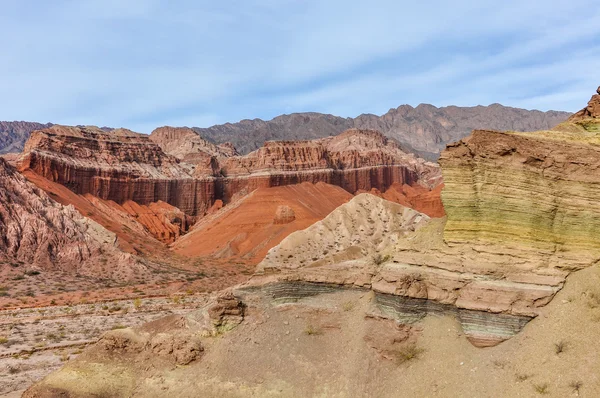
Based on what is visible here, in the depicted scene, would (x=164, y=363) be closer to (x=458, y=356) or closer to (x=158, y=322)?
(x=158, y=322)

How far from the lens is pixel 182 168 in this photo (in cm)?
10156

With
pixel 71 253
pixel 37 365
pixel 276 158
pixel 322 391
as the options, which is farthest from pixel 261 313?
pixel 276 158

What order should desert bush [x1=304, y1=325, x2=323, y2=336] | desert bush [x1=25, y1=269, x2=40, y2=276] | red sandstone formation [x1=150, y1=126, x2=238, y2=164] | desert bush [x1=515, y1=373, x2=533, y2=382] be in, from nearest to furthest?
1. desert bush [x1=515, y1=373, x2=533, y2=382]
2. desert bush [x1=304, y1=325, x2=323, y2=336]
3. desert bush [x1=25, y1=269, x2=40, y2=276]
4. red sandstone formation [x1=150, y1=126, x2=238, y2=164]

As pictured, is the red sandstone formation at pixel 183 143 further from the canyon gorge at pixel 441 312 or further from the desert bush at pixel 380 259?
the desert bush at pixel 380 259

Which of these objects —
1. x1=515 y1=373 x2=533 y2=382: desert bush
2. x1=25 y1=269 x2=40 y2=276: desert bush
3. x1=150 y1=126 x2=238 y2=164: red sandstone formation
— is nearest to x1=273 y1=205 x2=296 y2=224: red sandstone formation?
x1=25 y1=269 x2=40 y2=276: desert bush

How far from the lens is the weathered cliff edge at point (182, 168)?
3184 inches

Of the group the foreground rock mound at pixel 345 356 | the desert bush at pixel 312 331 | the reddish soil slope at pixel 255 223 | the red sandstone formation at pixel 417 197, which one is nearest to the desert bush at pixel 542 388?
the foreground rock mound at pixel 345 356

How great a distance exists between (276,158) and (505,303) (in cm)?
8746

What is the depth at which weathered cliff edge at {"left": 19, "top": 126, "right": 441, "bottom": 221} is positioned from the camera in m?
80.9

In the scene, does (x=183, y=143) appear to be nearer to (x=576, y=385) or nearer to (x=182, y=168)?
(x=182, y=168)

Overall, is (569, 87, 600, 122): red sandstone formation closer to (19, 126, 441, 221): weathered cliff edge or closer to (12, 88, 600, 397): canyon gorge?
(12, 88, 600, 397): canyon gorge

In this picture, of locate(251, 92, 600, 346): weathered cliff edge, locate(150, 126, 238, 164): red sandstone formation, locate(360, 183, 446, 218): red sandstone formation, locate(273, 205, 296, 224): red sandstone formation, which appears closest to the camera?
locate(251, 92, 600, 346): weathered cliff edge

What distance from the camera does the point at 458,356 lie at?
12781mm

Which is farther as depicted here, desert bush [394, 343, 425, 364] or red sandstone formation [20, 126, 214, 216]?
red sandstone formation [20, 126, 214, 216]
